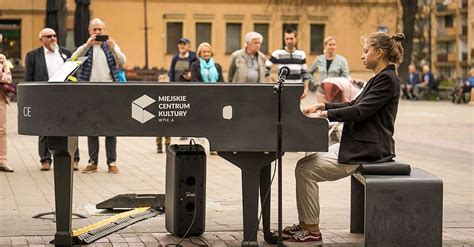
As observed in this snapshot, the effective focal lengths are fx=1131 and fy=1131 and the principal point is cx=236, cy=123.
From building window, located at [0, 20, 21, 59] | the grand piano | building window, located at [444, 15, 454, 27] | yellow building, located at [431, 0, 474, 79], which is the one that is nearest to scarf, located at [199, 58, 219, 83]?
the grand piano

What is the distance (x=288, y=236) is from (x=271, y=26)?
2268 inches

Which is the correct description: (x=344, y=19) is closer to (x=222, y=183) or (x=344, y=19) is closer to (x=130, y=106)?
(x=222, y=183)

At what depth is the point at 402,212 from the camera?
309 inches

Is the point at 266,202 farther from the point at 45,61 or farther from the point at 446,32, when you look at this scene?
the point at 446,32

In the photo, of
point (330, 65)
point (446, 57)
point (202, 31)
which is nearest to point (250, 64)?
point (330, 65)

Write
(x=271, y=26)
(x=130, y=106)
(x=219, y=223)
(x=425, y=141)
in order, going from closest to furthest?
(x=130, y=106) → (x=219, y=223) → (x=425, y=141) → (x=271, y=26)

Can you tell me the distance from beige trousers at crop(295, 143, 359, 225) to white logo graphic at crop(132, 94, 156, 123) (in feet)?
4.30

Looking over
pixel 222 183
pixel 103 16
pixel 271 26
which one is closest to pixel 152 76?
pixel 103 16

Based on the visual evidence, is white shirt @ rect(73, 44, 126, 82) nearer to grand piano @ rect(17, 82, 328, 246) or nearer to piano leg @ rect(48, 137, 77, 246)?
piano leg @ rect(48, 137, 77, 246)

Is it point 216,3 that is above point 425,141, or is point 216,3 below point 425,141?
above

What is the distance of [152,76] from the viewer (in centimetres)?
4606

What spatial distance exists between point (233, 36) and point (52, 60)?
51881 millimetres

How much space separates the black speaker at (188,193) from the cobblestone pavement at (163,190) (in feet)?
0.40

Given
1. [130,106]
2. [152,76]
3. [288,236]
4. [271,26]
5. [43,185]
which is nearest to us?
[130,106]
